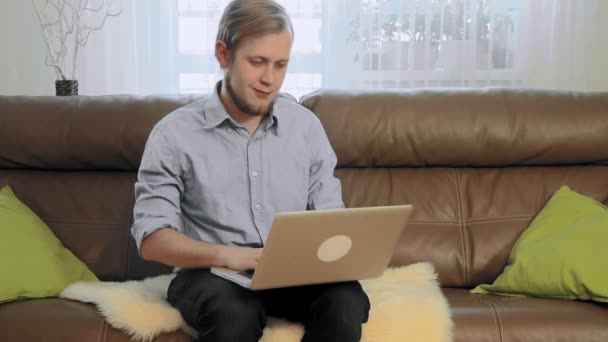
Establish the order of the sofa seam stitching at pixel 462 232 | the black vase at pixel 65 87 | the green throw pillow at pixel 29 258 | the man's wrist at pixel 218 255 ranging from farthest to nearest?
the black vase at pixel 65 87
the sofa seam stitching at pixel 462 232
the green throw pillow at pixel 29 258
the man's wrist at pixel 218 255

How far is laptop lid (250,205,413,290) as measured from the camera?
4.68 feet

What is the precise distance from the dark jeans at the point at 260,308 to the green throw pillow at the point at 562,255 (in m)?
0.54

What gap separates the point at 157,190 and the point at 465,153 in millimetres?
963

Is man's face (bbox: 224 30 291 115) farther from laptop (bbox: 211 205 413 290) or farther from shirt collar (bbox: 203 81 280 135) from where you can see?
laptop (bbox: 211 205 413 290)

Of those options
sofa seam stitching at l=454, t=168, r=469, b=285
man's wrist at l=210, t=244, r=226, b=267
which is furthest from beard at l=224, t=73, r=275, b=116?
sofa seam stitching at l=454, t=168, r=469, b=285

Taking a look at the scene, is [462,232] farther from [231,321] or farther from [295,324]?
[231,321]

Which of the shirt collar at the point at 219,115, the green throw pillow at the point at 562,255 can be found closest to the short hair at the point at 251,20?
the shirt collar at the point at 219,115

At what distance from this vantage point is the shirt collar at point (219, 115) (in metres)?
1.86

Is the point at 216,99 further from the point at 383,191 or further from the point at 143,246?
the point at 383,191

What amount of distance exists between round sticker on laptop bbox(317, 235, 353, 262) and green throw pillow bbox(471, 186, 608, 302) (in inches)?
26.4

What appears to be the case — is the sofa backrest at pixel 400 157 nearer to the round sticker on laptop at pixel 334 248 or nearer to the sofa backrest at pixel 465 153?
the sofa backrest at pixel 465 153

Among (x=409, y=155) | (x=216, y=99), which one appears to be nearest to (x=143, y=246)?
(x=216, y=99)

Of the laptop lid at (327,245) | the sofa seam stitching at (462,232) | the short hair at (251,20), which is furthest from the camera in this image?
the sofa seam stitching at (462,232)

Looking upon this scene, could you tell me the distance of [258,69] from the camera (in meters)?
1.79
